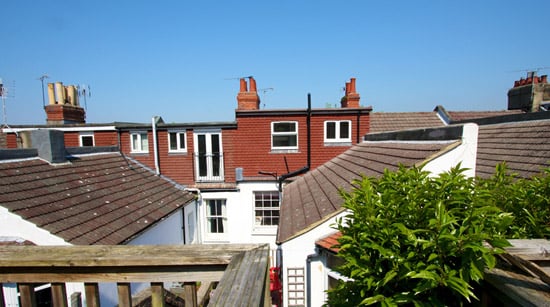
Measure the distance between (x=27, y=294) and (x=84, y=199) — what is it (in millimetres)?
5906

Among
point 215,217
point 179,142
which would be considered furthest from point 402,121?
point 179,142

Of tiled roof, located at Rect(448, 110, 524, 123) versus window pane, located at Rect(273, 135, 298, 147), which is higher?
tiled roof, located at Rect(448, 110, 524, 123)

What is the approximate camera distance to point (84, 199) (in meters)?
5.99

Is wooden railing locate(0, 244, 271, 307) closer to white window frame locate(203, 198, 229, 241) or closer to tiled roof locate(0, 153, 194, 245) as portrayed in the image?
tiled roof locate(0, 153, 194, 245)

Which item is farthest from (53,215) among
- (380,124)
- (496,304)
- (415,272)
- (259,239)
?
(380,124)

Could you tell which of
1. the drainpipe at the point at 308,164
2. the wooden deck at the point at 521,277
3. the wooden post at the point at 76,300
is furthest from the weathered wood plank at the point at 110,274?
the drainpipe at the point at 308,164

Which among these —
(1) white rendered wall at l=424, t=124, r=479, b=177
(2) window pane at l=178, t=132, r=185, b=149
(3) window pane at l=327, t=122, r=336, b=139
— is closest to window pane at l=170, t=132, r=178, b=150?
(2) window pane at l=178, t=132, r=185, b=149

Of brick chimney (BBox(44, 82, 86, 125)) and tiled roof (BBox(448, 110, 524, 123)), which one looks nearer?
brick chimney (BBox(44, 82, 86, 125))

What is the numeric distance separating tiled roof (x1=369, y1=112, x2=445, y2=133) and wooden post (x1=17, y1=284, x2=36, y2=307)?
46.0 feet

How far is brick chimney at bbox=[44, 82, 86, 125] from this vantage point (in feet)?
38.6

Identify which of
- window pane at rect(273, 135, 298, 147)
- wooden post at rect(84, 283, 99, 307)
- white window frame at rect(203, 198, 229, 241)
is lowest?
white window frame at rect(203, 198, 229, 241)

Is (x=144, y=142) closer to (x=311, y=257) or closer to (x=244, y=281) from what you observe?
(x=311, y=257)

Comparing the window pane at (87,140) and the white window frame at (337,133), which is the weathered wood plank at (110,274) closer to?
the white window frame at (337,133)

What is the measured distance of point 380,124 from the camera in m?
14.1
